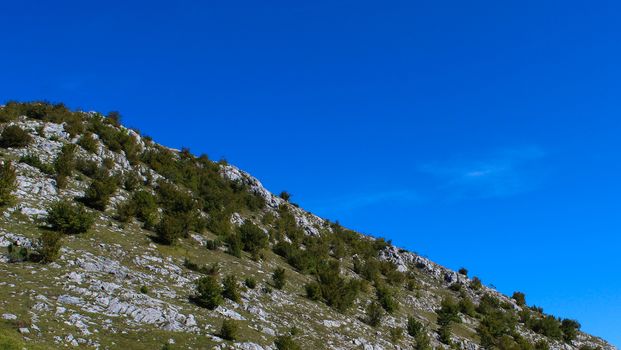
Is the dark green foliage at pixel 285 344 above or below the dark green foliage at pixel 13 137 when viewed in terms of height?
below

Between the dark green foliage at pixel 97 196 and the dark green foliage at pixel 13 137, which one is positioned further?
the dark green foliage at pixel 13 137

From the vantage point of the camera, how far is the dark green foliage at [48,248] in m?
21.8

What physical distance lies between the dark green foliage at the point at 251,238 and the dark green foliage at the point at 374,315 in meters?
10.2

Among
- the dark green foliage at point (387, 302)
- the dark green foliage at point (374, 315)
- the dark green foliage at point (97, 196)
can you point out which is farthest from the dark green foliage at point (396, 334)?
the dark green foliage at point (97, 196)

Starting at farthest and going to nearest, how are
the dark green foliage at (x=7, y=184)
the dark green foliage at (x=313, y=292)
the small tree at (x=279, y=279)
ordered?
the dark green foliage at (x=313, y=292) → the small tree at (x=279, y=279) → the dark green foliage at (x=7, y=184)

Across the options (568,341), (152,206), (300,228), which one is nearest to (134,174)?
(152,206)

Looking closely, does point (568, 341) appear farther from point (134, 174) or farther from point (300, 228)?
point (134, 174)

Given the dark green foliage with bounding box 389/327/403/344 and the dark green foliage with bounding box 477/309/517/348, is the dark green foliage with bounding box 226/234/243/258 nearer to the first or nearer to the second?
the dark green foliage with bounding box 389/327/403/344

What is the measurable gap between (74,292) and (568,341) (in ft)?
175

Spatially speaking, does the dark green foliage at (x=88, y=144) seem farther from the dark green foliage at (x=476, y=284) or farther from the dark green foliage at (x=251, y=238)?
the dark green foliage at (x=476, y=284)

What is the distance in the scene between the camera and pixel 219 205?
43844mm

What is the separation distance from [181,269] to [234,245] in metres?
8.26

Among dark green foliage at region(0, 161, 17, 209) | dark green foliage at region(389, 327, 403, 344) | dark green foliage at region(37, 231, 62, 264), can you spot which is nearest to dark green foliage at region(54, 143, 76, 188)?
dark green foliage at region(0, 161, 17, 209)

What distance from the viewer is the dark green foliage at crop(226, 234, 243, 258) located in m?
34.8
